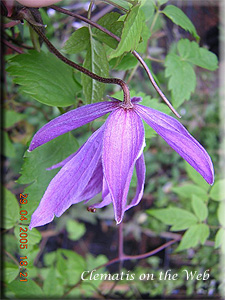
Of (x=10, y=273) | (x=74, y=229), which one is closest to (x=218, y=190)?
(x=10, y=273)

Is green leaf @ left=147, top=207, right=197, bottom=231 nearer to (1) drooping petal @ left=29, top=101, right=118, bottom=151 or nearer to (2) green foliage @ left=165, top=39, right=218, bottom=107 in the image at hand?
(2) green foliage @ left=165, top=39, right=218, bottom=107

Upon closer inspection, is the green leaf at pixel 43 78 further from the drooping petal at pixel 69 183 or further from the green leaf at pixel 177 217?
the green leaf at pixel 177 217

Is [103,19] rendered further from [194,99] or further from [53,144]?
[194,99]

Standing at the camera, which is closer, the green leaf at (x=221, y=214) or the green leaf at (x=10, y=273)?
the green leaf at (x=10, y=273)

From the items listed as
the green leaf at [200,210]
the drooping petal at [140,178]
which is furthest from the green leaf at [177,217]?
the drooping petal at [140,178]

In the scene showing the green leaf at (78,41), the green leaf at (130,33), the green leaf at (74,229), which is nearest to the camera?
the green leaf at (130,33)

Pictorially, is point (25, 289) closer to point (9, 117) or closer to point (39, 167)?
point (39, 167)

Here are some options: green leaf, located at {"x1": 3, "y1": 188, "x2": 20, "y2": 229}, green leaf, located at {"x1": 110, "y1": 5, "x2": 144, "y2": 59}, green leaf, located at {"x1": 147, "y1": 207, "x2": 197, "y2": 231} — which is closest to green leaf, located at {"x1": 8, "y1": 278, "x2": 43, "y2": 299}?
green leaf, located at {"x1": 3, "y1": 188, "x2": 20, "y2": 229}
